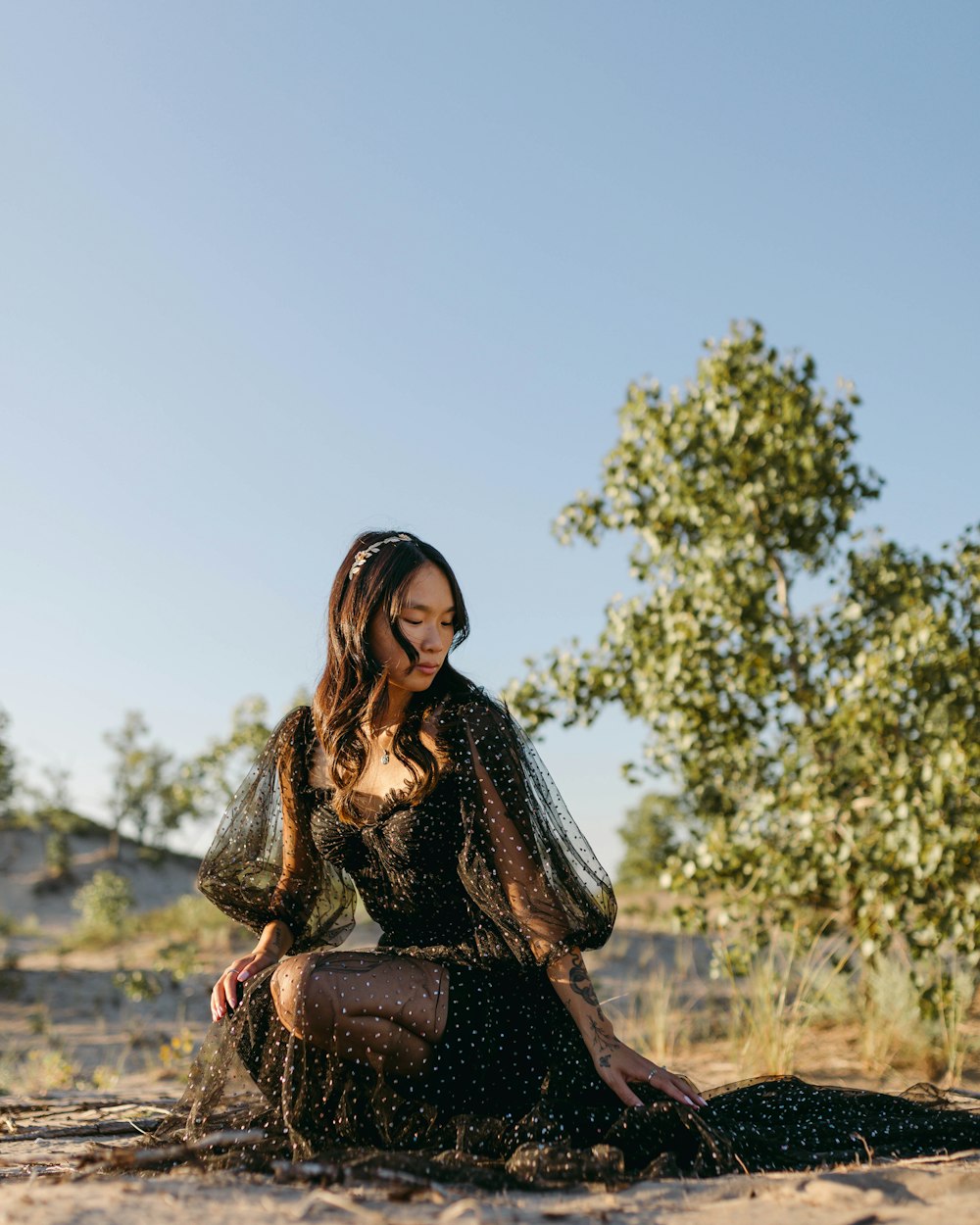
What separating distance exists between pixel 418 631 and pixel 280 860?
0.97 metres

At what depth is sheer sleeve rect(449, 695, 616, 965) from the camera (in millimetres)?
2881

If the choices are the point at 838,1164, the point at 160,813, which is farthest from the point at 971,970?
the point at 160,813

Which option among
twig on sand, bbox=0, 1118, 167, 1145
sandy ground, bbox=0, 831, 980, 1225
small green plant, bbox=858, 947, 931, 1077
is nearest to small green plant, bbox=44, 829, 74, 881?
sandy ground, bbox=0, 831, 980, 1225

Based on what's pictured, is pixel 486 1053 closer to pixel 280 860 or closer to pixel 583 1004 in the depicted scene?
pixel 583 1004

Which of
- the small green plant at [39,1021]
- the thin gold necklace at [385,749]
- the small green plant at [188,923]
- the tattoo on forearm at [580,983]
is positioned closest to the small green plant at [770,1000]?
the tattoo on forearm at [580,983]

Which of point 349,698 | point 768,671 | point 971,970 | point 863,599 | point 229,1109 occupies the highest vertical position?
point 863,599

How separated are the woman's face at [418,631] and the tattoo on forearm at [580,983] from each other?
937mm

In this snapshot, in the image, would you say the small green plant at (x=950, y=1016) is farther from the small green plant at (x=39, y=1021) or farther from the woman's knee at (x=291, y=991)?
the small green plant at (x=39, y=1021)

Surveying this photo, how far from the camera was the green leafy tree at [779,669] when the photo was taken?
15.6 feet

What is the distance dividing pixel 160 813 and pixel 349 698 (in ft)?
87.3

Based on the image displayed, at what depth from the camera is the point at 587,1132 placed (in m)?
2.46

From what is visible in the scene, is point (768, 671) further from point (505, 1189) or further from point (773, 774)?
point (505, 1189)

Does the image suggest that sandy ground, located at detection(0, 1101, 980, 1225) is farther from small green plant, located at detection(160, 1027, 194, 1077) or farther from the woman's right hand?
small green plant, located at detection(160, 1027, 194, 1077)

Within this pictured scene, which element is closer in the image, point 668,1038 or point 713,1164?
point 713,1164
